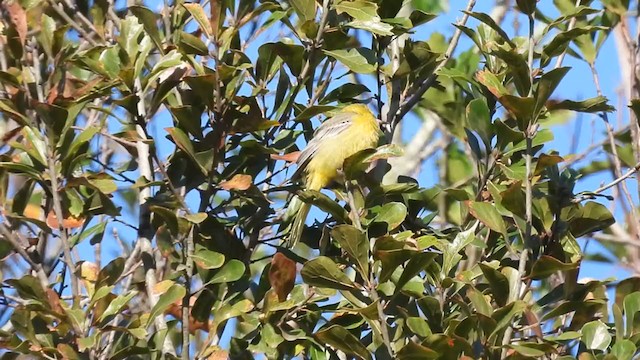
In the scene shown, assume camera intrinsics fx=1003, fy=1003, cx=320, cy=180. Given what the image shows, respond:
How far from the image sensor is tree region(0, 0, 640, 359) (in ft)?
10.4

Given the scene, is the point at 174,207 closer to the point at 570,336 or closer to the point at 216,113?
the point at 216,113

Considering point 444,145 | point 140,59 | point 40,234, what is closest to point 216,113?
point 140,59

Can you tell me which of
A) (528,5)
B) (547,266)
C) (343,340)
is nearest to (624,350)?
(547,266)

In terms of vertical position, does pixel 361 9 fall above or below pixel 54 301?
above

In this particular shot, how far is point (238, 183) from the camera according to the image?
139 inches

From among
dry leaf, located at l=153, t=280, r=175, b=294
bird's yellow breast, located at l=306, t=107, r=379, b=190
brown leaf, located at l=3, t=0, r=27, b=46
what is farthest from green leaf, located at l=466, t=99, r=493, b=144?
brown leaf, located at l=3, t=0, r=27, b=46

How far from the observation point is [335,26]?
3.79 m

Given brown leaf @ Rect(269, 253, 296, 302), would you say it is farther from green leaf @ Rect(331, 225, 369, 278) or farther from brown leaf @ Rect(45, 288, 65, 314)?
brown leaf @ Rect(45, 288, 65, 314)

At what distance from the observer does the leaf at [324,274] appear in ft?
10.1

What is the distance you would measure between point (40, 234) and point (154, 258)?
1.88 feet

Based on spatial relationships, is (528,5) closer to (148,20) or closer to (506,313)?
(506,313)

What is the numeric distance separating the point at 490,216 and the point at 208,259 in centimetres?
97

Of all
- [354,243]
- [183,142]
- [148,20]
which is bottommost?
[354,243]

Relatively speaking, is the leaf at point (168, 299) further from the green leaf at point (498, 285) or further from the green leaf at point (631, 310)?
the green leaf at point (631, 310)
